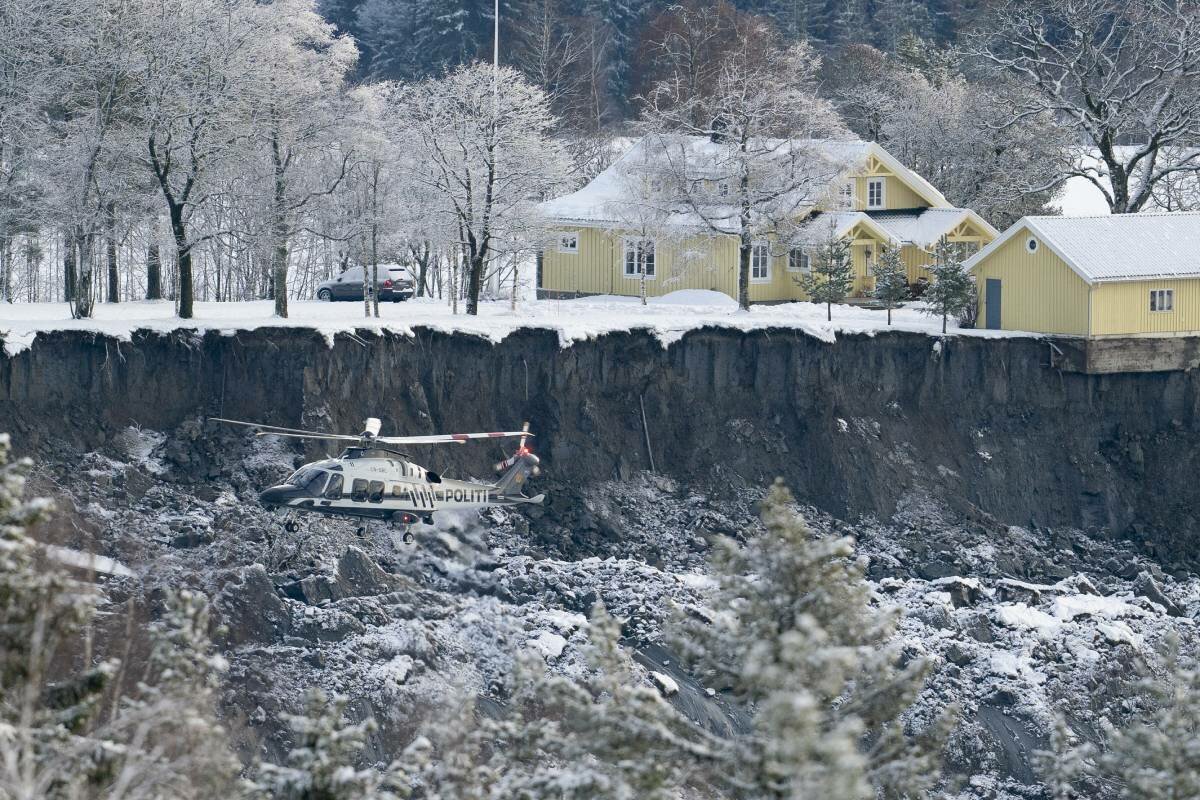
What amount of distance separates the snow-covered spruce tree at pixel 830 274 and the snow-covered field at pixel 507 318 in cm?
59

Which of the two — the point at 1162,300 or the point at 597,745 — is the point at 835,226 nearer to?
the point at 1162,300

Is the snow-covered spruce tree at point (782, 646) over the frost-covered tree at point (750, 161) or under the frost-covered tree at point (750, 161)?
under

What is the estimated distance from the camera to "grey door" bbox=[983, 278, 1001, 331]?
46188 millimetres

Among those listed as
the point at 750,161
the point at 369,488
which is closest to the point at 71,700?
the point at 369,488

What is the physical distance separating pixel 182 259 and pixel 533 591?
14.0 m

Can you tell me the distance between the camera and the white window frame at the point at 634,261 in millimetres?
52969

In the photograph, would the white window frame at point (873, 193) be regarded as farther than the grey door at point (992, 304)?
Yes

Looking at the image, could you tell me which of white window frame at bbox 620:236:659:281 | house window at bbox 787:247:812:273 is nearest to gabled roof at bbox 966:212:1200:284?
house window at bbox 787:247:812:273

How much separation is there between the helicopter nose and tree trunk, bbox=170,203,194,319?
1104 cm

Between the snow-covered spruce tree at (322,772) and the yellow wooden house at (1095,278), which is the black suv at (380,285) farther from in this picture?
the snow-covered spruce tree at (322,772)

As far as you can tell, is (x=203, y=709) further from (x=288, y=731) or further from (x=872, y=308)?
(x=872, y=308)

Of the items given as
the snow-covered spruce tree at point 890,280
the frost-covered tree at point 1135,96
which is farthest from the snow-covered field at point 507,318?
the frost-covered tree at point 1135,96

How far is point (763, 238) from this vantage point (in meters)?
50.6

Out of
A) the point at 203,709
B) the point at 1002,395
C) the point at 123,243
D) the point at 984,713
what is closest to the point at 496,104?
the point at 123,243
